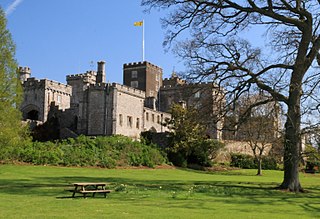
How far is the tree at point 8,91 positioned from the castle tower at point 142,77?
45986 millimetres

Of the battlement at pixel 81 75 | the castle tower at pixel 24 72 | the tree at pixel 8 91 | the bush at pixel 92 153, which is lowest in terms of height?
the bush at pixel 92 153

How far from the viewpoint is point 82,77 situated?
226 feet

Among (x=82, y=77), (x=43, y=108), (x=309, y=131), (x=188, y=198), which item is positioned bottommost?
(x=188, y=198)

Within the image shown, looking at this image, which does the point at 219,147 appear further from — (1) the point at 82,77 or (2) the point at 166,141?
(1) the point at 82,77

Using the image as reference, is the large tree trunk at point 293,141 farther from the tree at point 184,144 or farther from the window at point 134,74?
the window at point 134,74

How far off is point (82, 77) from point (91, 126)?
1926 centimetres

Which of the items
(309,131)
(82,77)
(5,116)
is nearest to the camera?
(309,131)

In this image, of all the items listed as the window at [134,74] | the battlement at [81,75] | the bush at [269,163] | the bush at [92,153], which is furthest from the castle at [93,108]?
the window at [134,74]

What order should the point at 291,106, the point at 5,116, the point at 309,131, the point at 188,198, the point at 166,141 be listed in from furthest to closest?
the point at 166,141
the point at 5,116
the point at 291,106
the point at 309,131
the point at 188,198

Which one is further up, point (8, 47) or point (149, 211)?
point (8, 47)

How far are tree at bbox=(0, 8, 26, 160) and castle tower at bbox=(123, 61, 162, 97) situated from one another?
45986 mm

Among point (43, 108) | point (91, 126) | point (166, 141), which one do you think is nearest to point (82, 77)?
point (43, 108)

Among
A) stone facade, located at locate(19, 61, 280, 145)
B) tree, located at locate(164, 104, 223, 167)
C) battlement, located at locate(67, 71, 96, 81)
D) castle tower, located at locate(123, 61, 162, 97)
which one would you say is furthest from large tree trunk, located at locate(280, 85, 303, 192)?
castle tower, located at locate(123, 61, 162, 97)

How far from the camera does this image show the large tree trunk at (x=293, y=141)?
842 inches
